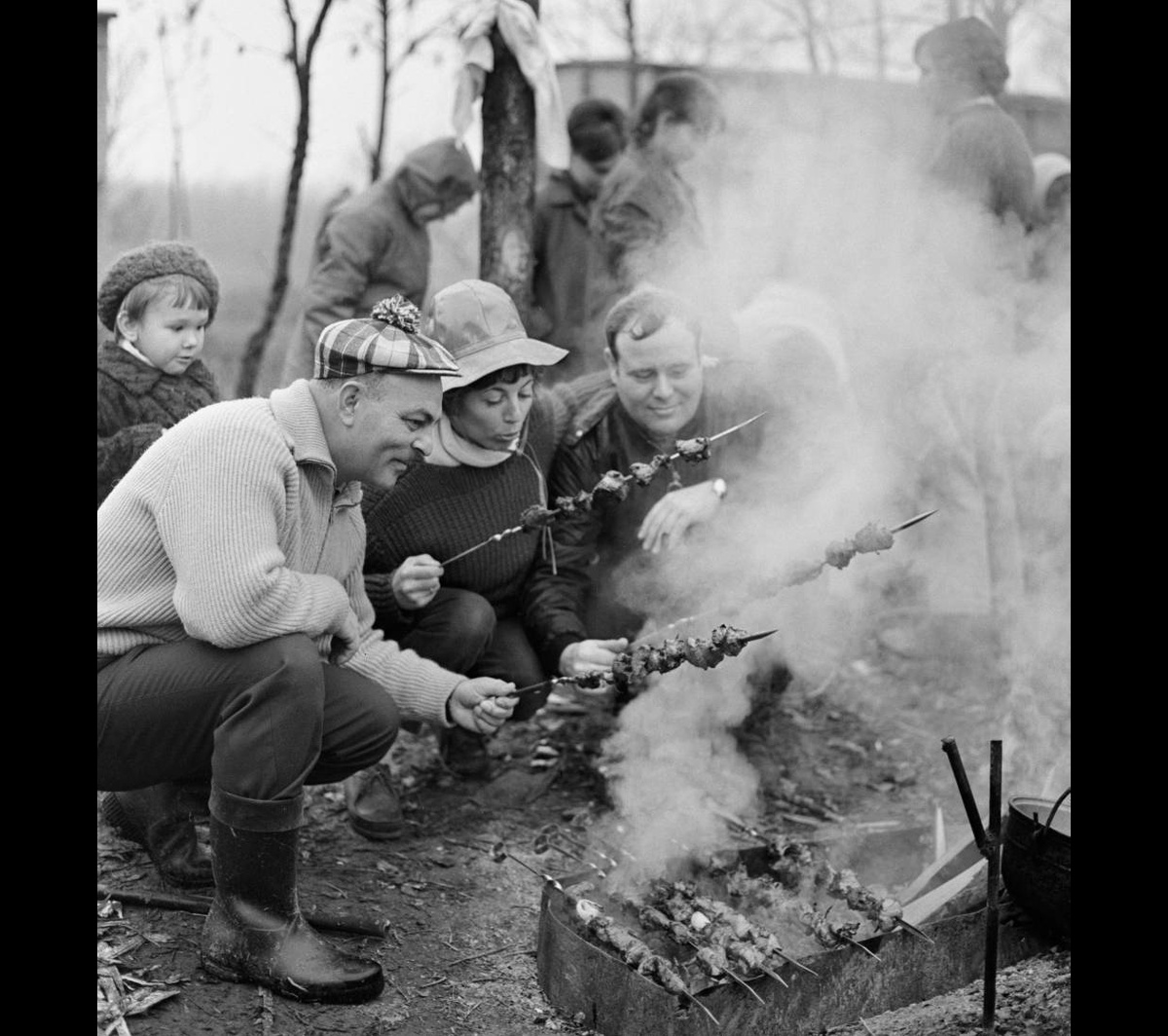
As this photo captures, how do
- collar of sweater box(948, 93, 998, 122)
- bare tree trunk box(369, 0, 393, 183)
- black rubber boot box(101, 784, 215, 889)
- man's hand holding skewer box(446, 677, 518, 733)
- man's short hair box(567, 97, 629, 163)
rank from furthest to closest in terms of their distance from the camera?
1. bare tree trunk box(369, 0, 393, 183)
2. man's short hair box(567, 97, 629, 163)
3. collar of sweater box(948, 93, 998, 122)
4. man's hand holding skewer box(446, 677, 518, 733)
5. black rubber boot box(101, 784, 215, 889)

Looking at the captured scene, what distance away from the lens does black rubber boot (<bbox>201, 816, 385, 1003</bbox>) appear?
345 centimetres

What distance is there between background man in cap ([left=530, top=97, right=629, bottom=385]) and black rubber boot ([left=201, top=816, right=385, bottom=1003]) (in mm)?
3762

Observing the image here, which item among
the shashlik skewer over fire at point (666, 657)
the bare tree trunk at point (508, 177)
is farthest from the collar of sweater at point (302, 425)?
the bare tree trunk at point (508, 177)

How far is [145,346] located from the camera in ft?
15.1

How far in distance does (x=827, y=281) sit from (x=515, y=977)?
4.50m

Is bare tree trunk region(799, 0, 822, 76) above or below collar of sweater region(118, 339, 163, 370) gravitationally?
above

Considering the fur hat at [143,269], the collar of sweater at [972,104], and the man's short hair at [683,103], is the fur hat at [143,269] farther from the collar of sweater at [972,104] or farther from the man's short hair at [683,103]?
the collar of sweater at [972,104]

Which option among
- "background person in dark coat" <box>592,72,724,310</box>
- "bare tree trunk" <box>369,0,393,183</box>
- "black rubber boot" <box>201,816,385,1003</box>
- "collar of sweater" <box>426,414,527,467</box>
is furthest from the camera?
"bare tree trunk" <box>369,0,393,183</box>

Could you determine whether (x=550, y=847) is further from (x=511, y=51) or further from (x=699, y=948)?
(x=511, y=51)

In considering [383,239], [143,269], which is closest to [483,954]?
[143,269]

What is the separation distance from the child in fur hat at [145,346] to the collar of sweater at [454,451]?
90 centimetres

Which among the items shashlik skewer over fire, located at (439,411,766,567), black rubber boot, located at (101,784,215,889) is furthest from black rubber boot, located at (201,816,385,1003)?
shashlik skewer over fire, located at (439,411,766,567)

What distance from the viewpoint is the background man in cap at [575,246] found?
6.77m

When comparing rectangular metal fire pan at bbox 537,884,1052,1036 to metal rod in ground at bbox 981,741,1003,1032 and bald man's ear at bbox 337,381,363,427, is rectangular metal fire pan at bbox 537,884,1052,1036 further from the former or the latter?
bald man's ear at bbox 337,381,363,427
